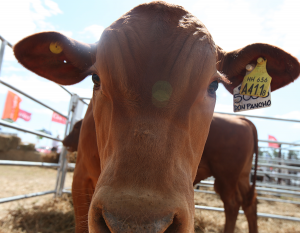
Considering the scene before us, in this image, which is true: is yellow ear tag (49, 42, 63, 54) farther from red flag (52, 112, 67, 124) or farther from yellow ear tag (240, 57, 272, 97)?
red flag (52, 112, 67, 124)

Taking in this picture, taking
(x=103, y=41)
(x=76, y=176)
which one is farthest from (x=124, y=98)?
(x=76, y=176)

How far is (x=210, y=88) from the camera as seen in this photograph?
1.84 metres

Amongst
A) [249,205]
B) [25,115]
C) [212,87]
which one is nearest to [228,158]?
[249,205]

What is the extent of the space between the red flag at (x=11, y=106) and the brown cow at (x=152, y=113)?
2976 mm

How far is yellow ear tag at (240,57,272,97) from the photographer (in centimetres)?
246

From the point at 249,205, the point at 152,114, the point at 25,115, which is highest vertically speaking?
the point at 25,115

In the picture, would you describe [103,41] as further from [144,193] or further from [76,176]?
[76,176]

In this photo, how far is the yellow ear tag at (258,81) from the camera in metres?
2.46

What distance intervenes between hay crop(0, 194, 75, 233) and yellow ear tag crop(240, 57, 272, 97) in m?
3.03

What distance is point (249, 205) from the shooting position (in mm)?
4238

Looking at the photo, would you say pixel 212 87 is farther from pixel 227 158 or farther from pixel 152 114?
pixel 227 158

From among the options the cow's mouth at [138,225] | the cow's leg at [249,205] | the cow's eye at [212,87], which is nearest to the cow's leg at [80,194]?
the cow's eye at [212,87]

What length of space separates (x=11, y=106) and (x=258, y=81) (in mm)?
4012

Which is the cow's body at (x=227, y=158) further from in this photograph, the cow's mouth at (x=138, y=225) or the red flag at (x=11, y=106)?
the red flag at (x=11, y=106)
